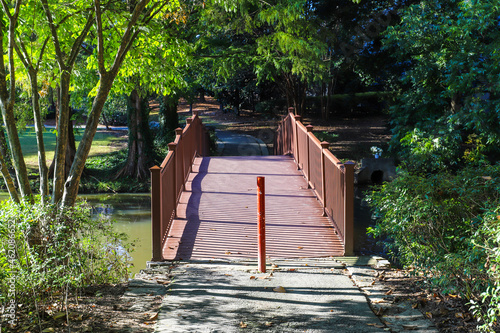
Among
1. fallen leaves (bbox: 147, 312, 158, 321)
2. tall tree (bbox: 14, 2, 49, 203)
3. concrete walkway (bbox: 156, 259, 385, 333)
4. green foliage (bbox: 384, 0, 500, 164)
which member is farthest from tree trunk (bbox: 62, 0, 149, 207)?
green foliage (bbox: 384, 0, 500, 164)

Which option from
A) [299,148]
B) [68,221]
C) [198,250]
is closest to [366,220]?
[299,148]

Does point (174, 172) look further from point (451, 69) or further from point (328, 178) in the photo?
point (451, 69)

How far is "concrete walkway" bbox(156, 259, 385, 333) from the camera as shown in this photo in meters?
4.42

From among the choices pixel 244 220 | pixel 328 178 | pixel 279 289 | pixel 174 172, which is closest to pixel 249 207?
pixel 244 220

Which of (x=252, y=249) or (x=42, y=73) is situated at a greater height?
(x=42, y=73)

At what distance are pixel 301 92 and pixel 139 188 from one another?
11041 millimetres

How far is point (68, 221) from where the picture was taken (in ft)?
16.3

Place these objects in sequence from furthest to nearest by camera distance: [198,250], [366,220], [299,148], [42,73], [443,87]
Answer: [443,87] → [366,220] → [299,148] → [42,73] → [198,250]

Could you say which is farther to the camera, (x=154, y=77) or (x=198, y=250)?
(x=154, y=77)

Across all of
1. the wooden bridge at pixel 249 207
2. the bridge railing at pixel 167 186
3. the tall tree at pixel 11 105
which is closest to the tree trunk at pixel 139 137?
the wooden bridge at pixel 249 207

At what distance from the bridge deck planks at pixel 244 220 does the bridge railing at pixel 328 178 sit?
221 mm

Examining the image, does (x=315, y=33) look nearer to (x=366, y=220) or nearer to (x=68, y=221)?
(x=366, y=220)

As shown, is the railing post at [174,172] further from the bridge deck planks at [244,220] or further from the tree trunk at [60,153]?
the tree trunk at [60,153]

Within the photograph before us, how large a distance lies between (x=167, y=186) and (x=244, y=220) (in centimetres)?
153
